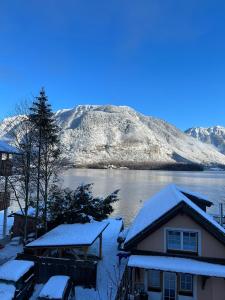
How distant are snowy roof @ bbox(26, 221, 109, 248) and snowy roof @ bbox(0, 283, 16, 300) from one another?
4293mm

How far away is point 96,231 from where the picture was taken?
22547 mm

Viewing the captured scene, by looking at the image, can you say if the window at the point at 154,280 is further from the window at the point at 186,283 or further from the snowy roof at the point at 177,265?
the window at the point at 186,283

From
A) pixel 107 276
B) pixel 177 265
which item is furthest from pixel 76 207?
pixel 177 265

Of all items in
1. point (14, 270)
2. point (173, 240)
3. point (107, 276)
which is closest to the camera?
point (14, 270)

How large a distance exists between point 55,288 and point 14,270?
2.45 m

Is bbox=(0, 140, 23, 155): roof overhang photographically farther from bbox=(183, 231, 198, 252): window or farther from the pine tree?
bbox=(183, 231, 198, 252): window

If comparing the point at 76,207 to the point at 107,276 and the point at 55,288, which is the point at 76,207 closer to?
the point at 107,276

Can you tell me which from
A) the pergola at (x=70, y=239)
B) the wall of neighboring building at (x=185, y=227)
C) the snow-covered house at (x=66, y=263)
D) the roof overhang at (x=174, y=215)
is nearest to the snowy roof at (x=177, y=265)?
the wall of neighboring building at (x=185, y=227)

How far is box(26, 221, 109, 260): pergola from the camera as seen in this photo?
64.9 ft

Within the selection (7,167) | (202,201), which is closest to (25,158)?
(7,167)

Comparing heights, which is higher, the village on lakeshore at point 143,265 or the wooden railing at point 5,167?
the wooden railing at point 5,167

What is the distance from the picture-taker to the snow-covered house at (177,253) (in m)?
17.0

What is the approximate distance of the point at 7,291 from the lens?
15.2 meters

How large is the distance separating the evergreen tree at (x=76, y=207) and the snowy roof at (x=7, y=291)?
1232 cm
